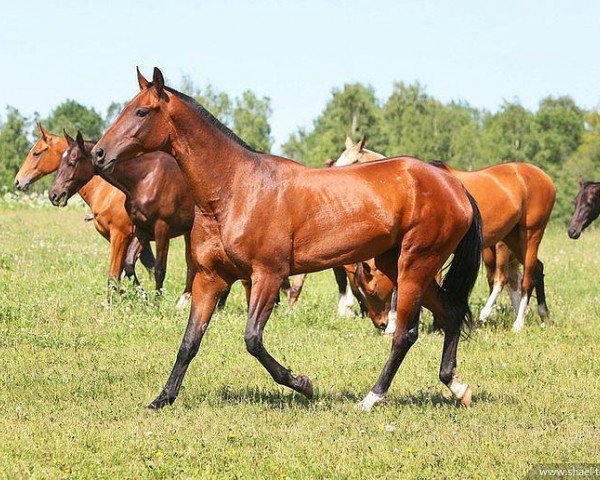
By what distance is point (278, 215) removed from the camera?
7.47 meters

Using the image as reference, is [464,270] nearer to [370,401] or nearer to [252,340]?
[370,401]

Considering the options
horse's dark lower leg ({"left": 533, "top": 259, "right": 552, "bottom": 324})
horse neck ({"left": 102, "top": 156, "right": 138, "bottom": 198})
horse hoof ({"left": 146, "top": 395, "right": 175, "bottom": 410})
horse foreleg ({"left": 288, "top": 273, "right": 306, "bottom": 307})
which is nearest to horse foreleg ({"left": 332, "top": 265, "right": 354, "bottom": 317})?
horse foreleg ({"left": 288, "top": 273, "right": 306, "bottom": 307})

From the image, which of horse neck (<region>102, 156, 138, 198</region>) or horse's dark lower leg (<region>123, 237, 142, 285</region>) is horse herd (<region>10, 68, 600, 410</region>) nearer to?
horse neck (<region>102, 156, 138, 198</region>)

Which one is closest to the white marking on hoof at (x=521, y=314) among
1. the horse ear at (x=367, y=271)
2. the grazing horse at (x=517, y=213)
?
the grazing horse at (x=517, y=213)

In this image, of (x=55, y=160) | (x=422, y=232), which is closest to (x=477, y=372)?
(x=422, y=232)

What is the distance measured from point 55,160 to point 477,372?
9.19 metres

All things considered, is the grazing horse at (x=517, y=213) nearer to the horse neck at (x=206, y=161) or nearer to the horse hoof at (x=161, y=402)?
the horse neck at (x=206, y=161)

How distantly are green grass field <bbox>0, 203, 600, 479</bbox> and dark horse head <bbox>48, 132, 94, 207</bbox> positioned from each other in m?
1.33

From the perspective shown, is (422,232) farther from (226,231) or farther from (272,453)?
(272,453)

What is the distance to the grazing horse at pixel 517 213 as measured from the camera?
12.4 metres

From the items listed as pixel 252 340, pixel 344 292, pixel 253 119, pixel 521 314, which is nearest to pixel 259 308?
pixel 252 340

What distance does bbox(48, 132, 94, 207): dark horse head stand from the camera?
13.0 m

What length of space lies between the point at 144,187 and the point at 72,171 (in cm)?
95

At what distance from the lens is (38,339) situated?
10.4m
